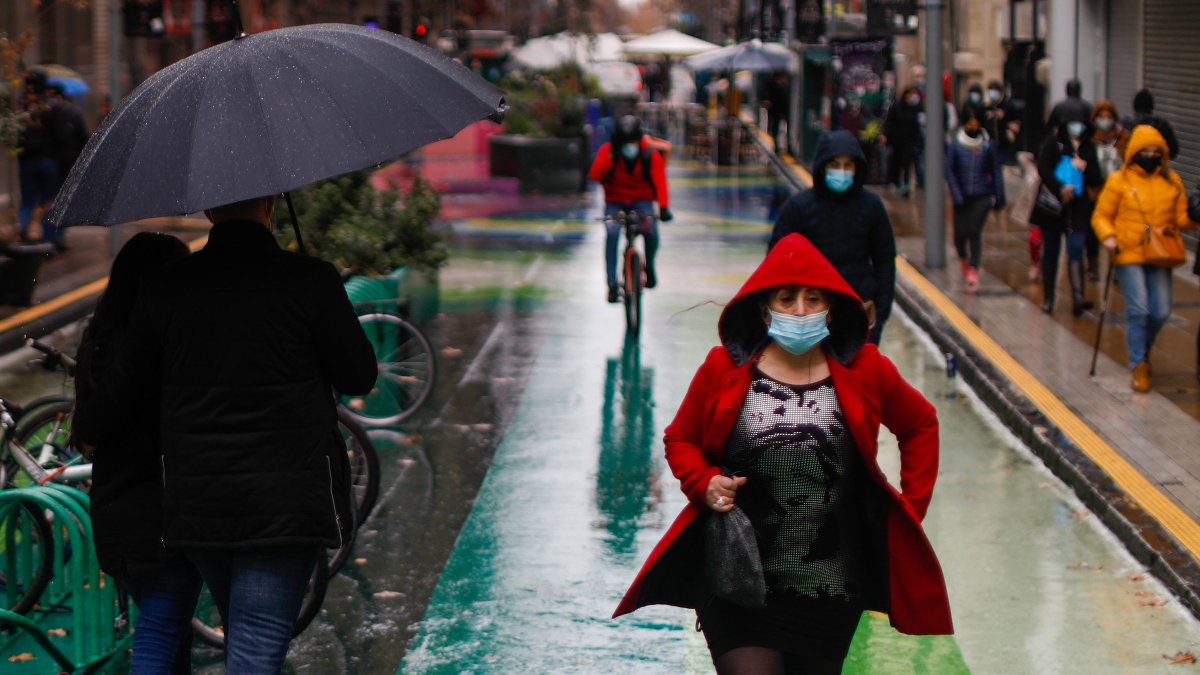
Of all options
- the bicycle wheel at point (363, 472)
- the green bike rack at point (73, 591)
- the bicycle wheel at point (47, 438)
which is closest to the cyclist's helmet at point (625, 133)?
the bicycle wheel at point (363, 472)

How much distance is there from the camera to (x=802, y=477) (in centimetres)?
380

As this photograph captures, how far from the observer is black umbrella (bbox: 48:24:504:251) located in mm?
3598

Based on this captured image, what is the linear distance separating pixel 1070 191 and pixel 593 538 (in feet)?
22.4

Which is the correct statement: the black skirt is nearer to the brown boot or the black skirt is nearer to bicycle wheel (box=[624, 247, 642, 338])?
the brown boot

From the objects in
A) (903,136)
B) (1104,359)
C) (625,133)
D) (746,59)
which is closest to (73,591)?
(625,133)

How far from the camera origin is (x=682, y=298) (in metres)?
14.4

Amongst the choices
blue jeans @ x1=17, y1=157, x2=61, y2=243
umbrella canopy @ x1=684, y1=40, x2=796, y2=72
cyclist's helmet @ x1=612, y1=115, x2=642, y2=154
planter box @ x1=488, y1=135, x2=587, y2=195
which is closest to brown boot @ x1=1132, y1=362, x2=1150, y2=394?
cyclist's helmet @ x1=612, y1=115, x2=642, y2=154

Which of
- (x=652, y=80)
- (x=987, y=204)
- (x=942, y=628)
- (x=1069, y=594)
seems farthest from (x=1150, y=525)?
(x=652, y=80)

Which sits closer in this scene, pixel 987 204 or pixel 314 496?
pixel 314 496

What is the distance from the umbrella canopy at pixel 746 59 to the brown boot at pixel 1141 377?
21.0 meters

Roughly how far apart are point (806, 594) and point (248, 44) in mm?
2062

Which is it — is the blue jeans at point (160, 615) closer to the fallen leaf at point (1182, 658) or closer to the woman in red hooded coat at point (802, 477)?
the woman in red hooded coat at point (802, 477)

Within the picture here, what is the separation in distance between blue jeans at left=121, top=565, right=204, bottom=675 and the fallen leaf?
376 cm

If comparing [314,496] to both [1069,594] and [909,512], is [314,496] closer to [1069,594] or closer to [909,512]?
[909,512]
